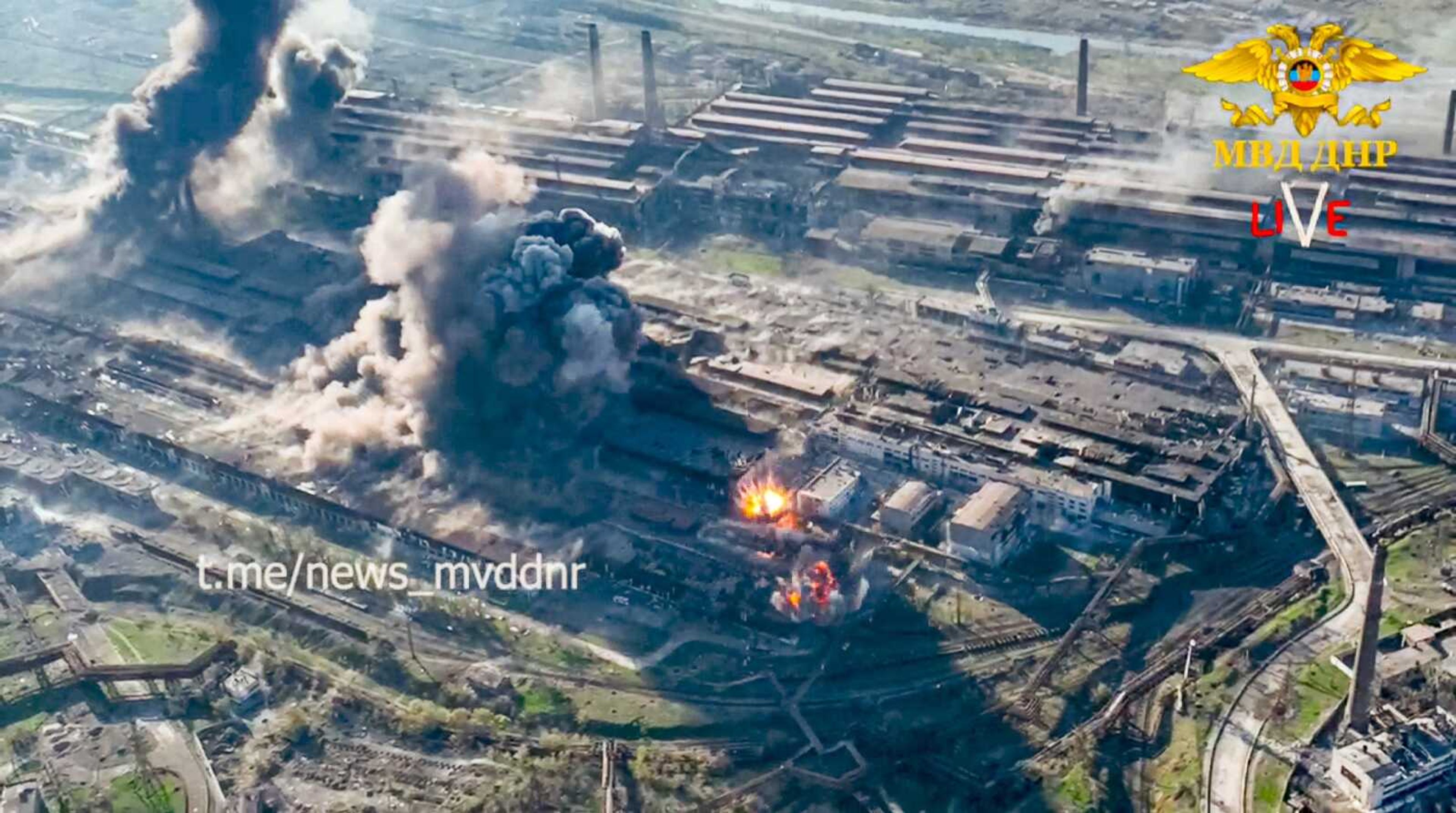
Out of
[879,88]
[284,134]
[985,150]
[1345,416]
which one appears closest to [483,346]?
[1345,416]

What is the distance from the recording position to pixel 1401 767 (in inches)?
2766

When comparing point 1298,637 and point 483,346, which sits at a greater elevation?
point 483,346

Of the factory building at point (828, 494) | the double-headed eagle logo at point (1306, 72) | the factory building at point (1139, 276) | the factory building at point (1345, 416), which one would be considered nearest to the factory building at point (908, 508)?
the factory building at point (828, 494)

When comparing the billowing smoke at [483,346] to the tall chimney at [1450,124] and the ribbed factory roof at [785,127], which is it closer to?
the ribbed factory roof at [785,127]

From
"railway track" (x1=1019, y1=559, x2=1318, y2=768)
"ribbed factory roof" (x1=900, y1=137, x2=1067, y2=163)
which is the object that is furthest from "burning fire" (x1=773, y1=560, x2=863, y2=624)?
"ribbed factory roof" (x1=900, y1=137, x2=1067, y2=163)

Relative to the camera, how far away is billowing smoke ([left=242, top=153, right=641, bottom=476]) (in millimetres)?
106375

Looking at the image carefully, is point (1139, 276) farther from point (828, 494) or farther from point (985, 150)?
point (828, 494)

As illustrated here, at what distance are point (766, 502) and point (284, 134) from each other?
88.0 m

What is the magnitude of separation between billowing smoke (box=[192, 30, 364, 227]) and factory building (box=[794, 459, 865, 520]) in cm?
8366

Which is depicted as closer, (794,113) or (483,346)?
(483,346)

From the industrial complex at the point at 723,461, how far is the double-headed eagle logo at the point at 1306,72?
4894 millimetres

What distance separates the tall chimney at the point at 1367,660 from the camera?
73125 millimetres

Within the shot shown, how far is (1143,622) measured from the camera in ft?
290

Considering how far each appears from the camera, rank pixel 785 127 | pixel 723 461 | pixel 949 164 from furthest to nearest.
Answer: pixel 785 127 → pixel 949 164 → pixel 723 461
